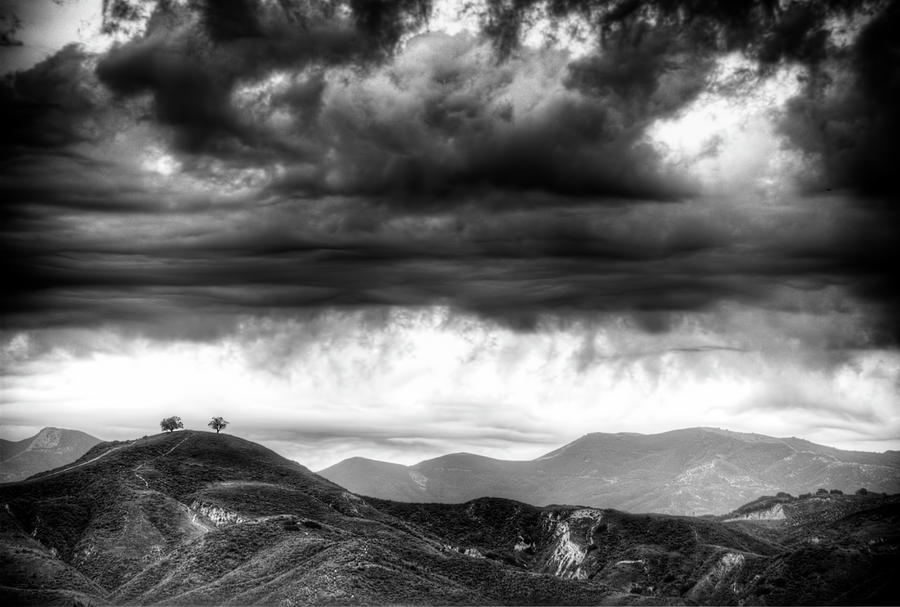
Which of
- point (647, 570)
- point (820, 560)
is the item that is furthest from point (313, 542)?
point (820, 560)

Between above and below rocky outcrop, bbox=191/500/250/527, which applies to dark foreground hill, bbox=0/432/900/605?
below

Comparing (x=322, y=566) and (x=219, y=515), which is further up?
(x=219, y=515)

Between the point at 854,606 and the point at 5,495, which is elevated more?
the point at 5,495

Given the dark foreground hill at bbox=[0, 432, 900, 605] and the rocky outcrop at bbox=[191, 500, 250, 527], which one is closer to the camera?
the dark foreground hill at bbox=[0, 432, 900, 605]

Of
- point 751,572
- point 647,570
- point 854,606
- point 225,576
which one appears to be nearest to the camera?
point 854,606

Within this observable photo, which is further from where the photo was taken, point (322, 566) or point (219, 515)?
point (219, 515)

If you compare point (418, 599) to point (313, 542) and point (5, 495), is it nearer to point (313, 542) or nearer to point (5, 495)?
point (313, 542)

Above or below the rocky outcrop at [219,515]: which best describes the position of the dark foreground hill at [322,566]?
below

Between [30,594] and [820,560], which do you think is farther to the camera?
[820,560]

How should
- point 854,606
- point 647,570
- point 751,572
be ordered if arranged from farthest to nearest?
point 647,570, point 751,572, point 854,606

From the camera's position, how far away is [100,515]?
628ft

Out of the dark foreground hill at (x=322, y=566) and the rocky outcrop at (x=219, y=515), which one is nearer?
the dark foreground hill at (x=322, y=566)

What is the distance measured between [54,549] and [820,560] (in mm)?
154318

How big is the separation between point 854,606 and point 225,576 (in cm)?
10466
